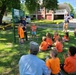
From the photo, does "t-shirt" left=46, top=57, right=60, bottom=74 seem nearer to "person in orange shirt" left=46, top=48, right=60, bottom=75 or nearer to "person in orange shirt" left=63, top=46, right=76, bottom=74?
"person in orange shirt" left=46, top=48, right=60, bottom=75

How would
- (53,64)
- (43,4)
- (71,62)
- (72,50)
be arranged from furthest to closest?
(43,4) → (71,62) → (72,50) → (53,64)

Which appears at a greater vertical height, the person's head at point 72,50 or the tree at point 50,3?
the tree at point 50,3

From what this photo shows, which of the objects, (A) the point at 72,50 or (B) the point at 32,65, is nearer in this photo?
(B) the point at 32,65

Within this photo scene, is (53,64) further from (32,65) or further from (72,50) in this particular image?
(32,65)

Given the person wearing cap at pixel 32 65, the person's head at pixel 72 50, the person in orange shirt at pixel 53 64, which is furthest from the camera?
the person's head at pixel 72 50

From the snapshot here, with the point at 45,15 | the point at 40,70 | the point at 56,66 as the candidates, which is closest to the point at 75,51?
the point at 56,66

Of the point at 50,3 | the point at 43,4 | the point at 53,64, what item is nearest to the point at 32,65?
the point at 53,64

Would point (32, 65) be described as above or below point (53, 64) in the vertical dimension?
above

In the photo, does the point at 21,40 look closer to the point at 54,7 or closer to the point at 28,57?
the point at 28,57

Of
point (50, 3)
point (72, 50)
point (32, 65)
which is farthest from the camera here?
point (50, 3)

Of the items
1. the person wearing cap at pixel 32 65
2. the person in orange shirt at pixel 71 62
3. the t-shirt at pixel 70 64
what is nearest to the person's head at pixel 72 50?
the person in orange shirt at pixel 71 62

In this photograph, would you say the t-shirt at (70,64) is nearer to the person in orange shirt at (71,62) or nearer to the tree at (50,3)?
the person in orange shirt at (71,62)

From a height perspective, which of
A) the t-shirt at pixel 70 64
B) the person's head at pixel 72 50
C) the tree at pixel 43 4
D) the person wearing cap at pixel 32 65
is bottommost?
the t-shirt at pixel 70 64

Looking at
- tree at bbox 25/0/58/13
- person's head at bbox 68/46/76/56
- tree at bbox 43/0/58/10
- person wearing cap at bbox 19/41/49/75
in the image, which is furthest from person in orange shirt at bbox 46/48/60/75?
tree at bbox 43/0/58/10
